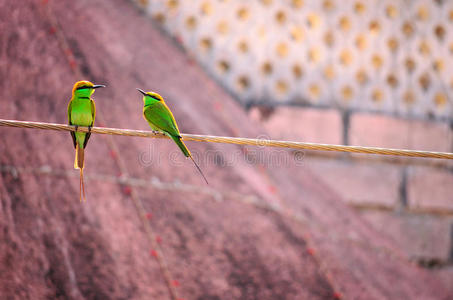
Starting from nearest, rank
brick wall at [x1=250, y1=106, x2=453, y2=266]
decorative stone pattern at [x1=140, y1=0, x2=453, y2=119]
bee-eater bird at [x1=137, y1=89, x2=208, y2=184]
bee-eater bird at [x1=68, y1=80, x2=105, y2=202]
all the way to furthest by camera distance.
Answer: bee-eater bird at [x1=137, y1=89, x2=208, y2=184] < bee-eater bird at [x1=68, y1=80, x2=105, y2=202] < decorative stone pattern at [x1=140, y1=0, x2=453, y2=119] < brick wall at [x1=250, y1=106, x2=453, y2=266]

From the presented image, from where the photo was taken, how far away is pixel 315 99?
5195mm

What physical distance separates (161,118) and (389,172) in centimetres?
379

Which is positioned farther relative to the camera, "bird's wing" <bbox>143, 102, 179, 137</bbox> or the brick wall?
the brick wall

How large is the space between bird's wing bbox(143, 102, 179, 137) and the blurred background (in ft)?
4.17

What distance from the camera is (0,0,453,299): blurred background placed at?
3.11 metres

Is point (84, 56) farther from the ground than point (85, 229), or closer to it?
farther from the ground

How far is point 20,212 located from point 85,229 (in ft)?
1.31

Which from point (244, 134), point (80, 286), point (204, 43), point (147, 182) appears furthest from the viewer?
point (204, 43)

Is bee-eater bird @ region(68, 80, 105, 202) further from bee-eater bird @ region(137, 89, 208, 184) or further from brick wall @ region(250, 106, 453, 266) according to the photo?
brick wall @ region(250, 106, 453, 266)

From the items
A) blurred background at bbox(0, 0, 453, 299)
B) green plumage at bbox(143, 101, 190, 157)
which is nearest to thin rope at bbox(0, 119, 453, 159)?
green plumage at bbox(143, 101, 190, 157)

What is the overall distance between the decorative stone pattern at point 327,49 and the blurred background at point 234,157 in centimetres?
2

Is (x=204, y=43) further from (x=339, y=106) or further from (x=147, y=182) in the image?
(x=147, y=182)

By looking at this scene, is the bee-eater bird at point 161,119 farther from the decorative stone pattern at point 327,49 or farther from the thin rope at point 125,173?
the decorative stone pattern at point 327,49

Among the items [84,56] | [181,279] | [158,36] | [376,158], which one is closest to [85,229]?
[181,279]
